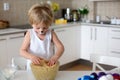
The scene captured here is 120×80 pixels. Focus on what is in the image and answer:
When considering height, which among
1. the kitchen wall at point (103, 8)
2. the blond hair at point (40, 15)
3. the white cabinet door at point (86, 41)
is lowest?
the white cabinet door at point (86, 41)

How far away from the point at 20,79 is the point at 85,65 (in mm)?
3167

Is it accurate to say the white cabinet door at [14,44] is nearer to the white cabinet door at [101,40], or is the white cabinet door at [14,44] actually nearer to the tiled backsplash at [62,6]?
the tiled backsplash at [62,6]

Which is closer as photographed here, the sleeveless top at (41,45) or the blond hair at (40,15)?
the blond hair at (40,15)

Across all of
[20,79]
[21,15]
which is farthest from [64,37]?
[20,79]

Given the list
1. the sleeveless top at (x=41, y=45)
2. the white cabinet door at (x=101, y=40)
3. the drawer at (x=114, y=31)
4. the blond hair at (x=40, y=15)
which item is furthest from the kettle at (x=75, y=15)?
the blond hair at (x=40, y=15)

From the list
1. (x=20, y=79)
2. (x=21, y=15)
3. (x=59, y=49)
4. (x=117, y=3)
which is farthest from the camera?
(x=117, y=3)

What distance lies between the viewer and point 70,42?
13.4 ft

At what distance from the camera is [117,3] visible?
14.0 ft

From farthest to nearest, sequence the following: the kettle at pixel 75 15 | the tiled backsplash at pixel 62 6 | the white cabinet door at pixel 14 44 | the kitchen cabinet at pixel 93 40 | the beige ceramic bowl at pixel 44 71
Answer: the kettle at pixel 75 15 < the kitchen cabinet at pixel 93 40 < the tiled backsplash at pixel 62 6 < the white cabinet door at pixel 14 44 < the beige ceramic bowl at pixel 44 71

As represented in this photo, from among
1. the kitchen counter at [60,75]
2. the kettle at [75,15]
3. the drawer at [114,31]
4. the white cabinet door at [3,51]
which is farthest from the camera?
the kettle at [75,15]

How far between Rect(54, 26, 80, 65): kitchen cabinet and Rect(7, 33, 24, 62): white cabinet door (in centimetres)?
89

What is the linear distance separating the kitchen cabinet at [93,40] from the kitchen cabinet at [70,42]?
113 mm

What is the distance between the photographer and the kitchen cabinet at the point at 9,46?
2822 millimetres

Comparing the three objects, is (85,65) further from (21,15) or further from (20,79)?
(20,79)
